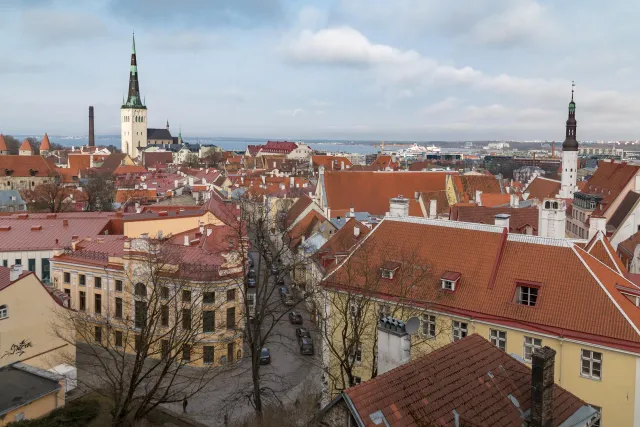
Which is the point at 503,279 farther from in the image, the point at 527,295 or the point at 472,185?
the point at 472,185

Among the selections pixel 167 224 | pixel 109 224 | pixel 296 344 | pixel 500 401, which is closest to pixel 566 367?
pixel 500 401

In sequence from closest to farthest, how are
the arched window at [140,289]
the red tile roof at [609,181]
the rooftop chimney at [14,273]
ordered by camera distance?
the rooftop chimney at [14,273] → the arched window at [140,289] → the red tile roof at [609,181]

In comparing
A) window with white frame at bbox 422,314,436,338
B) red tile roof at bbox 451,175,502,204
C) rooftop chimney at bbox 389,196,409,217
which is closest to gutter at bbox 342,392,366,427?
window with white frame at bbox 422,314,436,338

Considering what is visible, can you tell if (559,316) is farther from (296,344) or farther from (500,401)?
(296,344)

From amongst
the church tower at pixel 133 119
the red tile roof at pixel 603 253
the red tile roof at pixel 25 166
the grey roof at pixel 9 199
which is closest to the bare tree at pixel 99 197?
the grey roof at pixel 9 199

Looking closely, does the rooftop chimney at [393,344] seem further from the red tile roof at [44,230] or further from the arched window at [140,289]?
the red tile roof at [44,230]

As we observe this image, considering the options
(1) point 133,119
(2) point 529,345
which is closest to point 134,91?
(1) point 133,119

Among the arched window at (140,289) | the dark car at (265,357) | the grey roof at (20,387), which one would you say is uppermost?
the arched window at (140,289)
